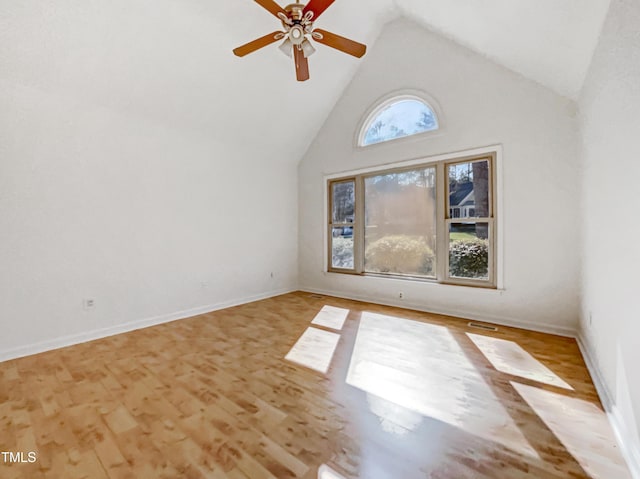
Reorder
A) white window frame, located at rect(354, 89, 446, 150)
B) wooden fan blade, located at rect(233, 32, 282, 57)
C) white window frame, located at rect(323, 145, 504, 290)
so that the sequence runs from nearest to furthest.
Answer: wooden fan blade, located at rect(233, 32, 282, 57) < white window frame, located at rect(323, 145, 504, 290) < white window frame, located at rect(354, 89, 446, 150)

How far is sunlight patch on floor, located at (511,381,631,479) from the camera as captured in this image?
4.61 feet

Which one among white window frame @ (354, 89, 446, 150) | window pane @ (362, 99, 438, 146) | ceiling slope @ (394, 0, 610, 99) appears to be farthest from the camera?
window pane @ (362, 99, 438, 146)

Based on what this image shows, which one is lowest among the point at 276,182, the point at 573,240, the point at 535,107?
the point at 573,240

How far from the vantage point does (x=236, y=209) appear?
4.68 meters

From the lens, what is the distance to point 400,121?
440 cm

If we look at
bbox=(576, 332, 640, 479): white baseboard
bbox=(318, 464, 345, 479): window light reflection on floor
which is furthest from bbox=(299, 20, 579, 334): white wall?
bbox=(318, 464, 345, 479): window light reflection on floor

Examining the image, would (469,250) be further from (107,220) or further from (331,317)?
(107,220)

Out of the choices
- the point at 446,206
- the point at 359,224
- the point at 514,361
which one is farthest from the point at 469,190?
the point at 514,361

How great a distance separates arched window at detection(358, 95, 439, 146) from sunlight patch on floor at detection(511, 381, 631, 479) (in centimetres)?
340

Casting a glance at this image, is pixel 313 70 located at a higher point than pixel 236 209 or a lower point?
higher

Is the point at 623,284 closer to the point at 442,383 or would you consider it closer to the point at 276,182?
the point at 442,383

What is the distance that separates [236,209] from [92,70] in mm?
2372

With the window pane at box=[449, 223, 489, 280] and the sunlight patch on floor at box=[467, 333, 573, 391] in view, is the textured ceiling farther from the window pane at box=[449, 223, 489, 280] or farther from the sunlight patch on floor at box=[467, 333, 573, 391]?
the sunlight patch on floor at box=[467, 333, 573, 391]

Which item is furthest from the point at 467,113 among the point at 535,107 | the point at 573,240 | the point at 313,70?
the point at 313,70
